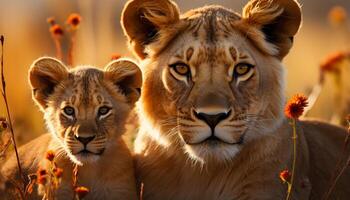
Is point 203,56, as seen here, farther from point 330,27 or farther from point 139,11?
point 330,27

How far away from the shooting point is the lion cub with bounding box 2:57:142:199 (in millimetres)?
7418

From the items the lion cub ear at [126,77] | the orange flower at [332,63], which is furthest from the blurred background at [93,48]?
the lion cub ear at [126,77]

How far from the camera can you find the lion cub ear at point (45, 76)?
25.3ft

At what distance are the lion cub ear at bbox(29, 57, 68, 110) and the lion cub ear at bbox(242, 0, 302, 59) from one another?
56.5 inches

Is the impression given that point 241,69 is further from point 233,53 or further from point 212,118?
point 212,118

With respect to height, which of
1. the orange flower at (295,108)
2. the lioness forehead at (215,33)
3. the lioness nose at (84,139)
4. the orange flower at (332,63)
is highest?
the lioness forehead at (215,33)

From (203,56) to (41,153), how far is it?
1.59 metres

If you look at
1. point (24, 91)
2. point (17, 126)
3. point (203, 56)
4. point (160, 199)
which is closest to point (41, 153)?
point (160, 199)

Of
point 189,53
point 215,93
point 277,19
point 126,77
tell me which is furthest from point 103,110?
point 277,19

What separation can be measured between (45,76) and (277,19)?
5.87ft

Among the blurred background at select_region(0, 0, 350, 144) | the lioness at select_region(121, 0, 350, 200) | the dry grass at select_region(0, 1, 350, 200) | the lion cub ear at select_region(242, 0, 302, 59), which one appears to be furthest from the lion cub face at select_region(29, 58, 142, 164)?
the blurred background at select_region(0, 0, 350, 144)

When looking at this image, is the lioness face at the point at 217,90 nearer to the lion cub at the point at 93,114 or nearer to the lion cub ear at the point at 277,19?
the lion cub ear at the point at 277,19

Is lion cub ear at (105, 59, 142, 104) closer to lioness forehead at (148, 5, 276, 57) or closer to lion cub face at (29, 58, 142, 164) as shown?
lion cub face at (29, 58, 142, 164)

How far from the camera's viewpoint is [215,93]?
7.24 meters
